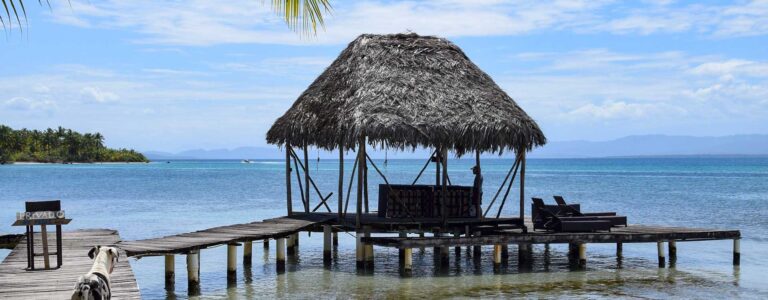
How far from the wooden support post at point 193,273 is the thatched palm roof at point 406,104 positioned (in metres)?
3.58

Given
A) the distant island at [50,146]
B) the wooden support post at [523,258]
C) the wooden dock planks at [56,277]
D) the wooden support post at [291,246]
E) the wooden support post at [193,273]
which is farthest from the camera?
the distant island at [50,146]

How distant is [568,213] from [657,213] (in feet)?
68.3

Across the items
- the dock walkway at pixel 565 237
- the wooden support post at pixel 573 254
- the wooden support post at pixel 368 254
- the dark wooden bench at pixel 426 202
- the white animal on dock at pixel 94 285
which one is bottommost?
the wooden support post at pixel 573 254

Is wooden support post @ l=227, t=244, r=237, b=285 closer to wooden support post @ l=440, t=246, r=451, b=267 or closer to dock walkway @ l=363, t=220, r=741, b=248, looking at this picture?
dock walkway @ l=363, t=220, r=741, b=248

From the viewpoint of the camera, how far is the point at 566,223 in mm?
16953

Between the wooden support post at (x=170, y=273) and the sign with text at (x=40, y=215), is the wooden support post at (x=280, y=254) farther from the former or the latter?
the sign with text at (x=40, y=215)

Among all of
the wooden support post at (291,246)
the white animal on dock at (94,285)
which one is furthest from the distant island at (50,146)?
the white animal on dock at (94,285)

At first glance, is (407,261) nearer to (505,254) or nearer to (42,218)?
(505,254)

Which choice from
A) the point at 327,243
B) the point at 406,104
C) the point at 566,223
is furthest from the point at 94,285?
the point at 566,223

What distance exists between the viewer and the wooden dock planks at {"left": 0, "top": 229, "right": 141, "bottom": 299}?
9953 millimetres

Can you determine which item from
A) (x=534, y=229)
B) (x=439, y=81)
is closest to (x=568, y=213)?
(x=534, y=229)

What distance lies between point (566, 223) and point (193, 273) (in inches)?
271

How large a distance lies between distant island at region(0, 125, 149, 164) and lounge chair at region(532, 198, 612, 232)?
4200 inches

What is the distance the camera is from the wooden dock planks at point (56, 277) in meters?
9.95
